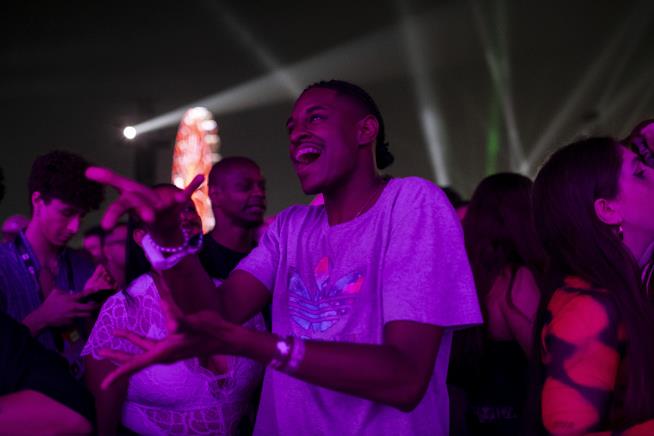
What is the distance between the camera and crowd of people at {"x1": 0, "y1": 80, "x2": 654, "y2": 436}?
161cm

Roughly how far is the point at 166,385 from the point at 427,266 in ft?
4.02

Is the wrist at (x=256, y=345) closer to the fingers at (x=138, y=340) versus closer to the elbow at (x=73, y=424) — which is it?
the fingers at (x=138, y=340)

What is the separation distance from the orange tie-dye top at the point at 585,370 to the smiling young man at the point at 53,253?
228cm

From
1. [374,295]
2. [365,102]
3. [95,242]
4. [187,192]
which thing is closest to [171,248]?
[187,192]

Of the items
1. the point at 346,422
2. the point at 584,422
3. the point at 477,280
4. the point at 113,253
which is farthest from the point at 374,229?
the point at 113,253

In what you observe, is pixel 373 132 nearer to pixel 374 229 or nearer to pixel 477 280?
pixel 374 229

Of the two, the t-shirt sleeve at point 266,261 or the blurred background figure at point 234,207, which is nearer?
the t-shirt sleeve at point 266,261

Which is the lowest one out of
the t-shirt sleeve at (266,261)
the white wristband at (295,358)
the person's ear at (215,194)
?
the white wristband at (295,358)

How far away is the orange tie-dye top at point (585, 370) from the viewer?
1.75 meters

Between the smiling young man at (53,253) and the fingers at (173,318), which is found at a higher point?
the smiling young man at (53,253)

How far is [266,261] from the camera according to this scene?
220 centimetres

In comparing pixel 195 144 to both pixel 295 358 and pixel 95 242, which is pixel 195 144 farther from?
pixel 295 358

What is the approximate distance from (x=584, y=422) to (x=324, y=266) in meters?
0.83

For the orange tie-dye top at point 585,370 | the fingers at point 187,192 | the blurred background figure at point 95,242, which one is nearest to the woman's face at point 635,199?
the orange tie-dye top at point 585,370
